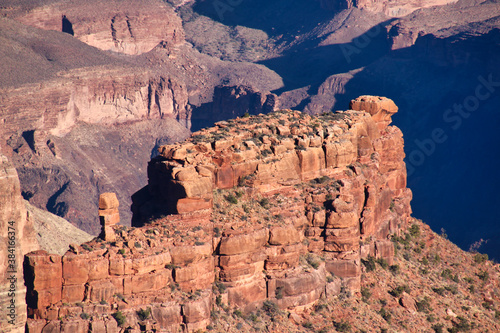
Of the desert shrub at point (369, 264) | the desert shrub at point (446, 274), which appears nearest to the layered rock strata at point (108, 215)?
the desert shrub at point (369, 264)

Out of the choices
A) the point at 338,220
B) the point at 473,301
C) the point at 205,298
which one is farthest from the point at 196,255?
the point at 473,301

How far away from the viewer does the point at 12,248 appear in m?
63.5

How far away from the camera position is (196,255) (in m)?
60.7

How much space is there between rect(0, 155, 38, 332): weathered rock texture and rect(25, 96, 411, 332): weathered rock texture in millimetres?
2129

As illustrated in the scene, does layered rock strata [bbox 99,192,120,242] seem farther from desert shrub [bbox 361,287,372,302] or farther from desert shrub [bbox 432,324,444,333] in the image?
desert shrub [bbox 432,324,444,333]

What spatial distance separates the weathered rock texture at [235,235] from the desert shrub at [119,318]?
37cm

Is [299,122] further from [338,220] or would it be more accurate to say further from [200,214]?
[200,214]

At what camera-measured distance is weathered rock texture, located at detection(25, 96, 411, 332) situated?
5662 cm

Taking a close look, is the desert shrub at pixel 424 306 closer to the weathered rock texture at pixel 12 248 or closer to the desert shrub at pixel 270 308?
the desert shrub at pixel 270 308

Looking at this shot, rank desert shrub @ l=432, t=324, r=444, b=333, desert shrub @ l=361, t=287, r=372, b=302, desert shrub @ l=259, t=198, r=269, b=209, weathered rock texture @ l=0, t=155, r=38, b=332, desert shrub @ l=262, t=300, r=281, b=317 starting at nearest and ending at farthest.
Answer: weathered rock texture @ l=0, t=155, r=38, b=332 → desert shrub @ l=262, t=300, r=281, b=317 → desert shrub @ l=259, t=198, r=269, b=209 → desert shrub @ l=361, t=287, r=372, b=302 → desert shrub @ l=432, t=324, r=444, b=333

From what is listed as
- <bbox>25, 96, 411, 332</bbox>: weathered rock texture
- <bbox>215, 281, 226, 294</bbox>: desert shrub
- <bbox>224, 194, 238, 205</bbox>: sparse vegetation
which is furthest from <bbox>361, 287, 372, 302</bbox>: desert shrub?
<bbox>215, 281, 226, 294</bbox>: desert shrub

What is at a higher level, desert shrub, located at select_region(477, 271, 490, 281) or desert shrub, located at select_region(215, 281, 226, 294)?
desert shrub, located at select_region(215, 281, 226, 294)

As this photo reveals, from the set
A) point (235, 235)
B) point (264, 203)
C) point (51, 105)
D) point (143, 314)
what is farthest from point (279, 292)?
point (51, 105)

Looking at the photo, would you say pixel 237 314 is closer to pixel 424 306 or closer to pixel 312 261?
pixel 312 261
